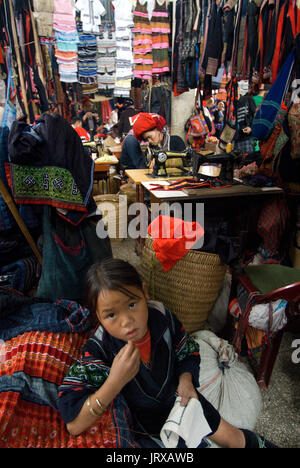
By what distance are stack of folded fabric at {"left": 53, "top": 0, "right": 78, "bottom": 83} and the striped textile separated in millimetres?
5083

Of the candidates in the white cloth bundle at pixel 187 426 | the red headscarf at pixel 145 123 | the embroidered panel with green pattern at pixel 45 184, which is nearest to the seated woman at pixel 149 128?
the red headscarf at pixel 145 123

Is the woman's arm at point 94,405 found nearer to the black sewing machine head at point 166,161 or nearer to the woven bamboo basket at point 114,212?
the black sewing machine head at point 166,161

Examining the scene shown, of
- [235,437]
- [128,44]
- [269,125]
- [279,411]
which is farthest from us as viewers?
[128,44]

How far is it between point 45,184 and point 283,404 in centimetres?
182

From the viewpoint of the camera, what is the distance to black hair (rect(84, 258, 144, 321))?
953 mm

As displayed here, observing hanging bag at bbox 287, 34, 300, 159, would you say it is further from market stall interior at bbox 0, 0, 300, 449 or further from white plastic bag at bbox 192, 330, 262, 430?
white plastic bag at bbox 192, 330, 262, 430

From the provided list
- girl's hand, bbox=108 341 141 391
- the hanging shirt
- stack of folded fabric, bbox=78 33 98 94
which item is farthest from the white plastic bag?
the hanging shirt

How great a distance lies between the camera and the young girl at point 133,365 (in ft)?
2.89

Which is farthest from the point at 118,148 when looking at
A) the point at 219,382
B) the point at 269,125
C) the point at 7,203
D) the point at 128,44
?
the point at 219,382

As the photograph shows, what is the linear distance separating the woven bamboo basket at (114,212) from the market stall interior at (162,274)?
0.06ft

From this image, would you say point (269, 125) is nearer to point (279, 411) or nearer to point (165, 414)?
point (279, 411)

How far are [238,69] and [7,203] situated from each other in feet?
9.65

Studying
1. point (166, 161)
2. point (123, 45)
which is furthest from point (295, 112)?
point (123, 45)

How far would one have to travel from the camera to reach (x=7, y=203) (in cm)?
137
